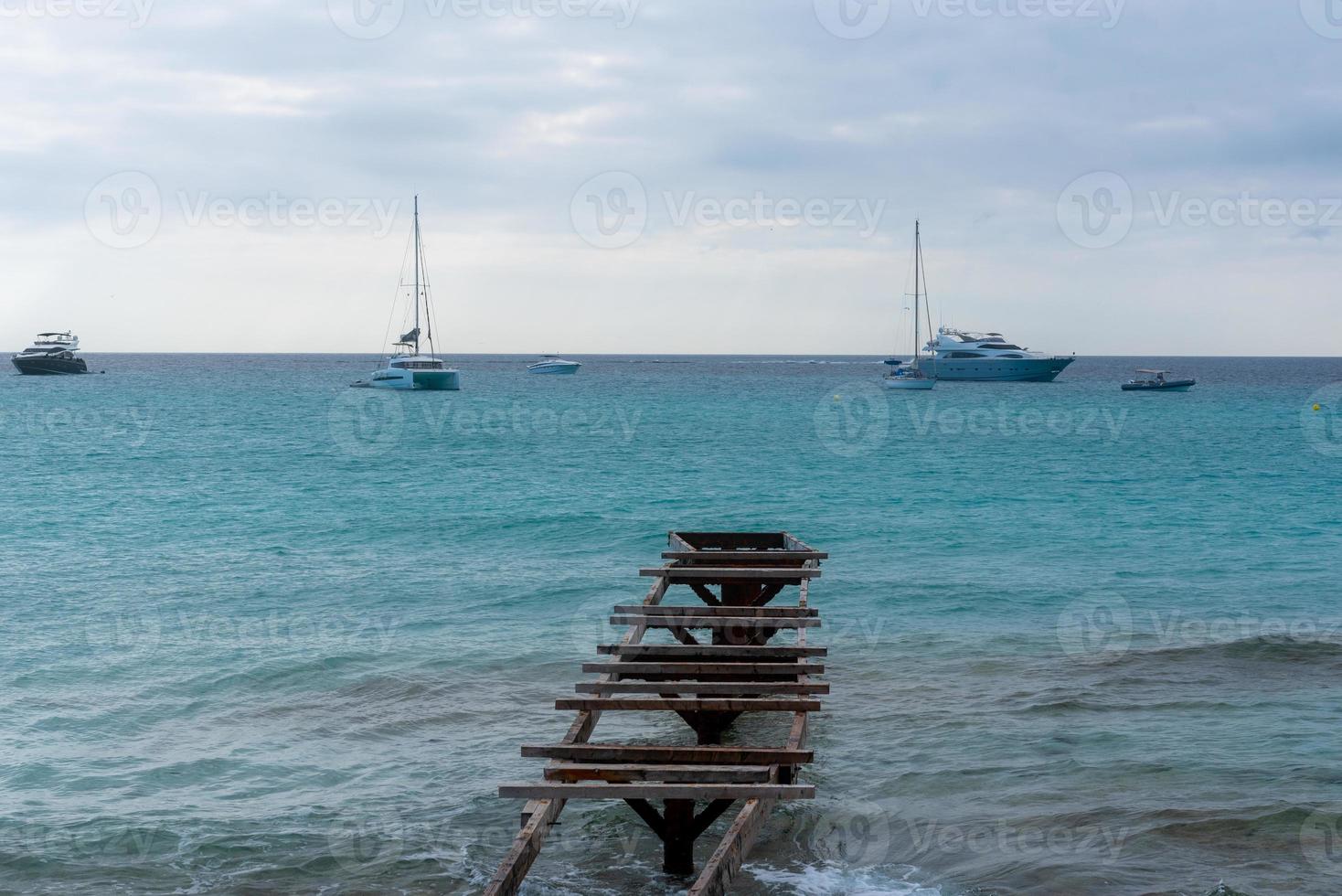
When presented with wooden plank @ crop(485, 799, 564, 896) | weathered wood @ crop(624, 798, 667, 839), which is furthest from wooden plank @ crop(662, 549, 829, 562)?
wooden plank @ crop(485, 799, 564, 896)

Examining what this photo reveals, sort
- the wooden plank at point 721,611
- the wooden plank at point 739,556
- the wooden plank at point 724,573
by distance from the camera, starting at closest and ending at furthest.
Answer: the wooden plank at point 721,611 → the wooden plank at point 724,573 → the wooden plank at point 739,556

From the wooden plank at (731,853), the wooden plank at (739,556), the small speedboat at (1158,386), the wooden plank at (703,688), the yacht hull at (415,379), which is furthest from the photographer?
the small speedboat at (1158,386)

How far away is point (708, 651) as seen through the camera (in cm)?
1275

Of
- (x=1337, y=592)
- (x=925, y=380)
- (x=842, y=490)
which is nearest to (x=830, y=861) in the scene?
(x=1337, y=592)

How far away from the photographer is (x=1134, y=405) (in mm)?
101188

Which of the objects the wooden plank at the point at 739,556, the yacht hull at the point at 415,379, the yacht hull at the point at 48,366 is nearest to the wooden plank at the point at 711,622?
the wooden plank at the point at 739,556

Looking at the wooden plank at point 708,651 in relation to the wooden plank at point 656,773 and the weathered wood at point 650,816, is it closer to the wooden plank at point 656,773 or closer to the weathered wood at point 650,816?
the weathered wood at point 650,816

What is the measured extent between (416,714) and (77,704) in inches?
182

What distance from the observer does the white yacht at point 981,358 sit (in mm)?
127500

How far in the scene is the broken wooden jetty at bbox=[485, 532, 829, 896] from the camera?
29.9 feet

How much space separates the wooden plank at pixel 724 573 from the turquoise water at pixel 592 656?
1.77 meters

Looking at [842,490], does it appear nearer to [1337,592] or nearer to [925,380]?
[1337,592]

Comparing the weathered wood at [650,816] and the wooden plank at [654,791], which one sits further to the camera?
the weathered wood at [650,816]

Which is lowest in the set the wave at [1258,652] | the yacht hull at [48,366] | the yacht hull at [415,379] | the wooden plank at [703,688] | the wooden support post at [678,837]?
the wave at [1258,652]
